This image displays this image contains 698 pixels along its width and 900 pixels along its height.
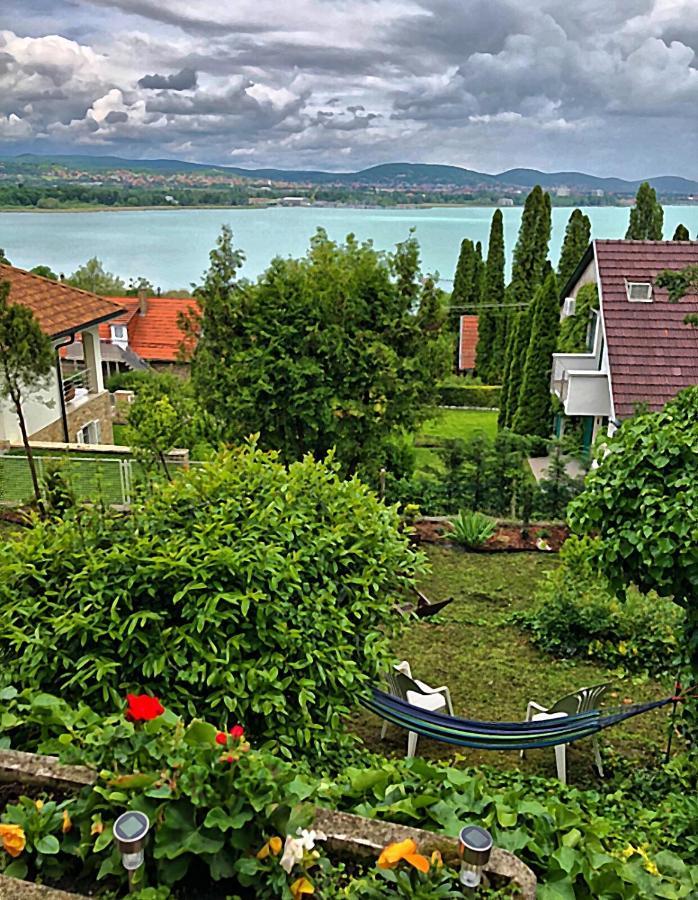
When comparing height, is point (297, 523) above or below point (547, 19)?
below

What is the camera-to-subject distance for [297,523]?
3.08 meters

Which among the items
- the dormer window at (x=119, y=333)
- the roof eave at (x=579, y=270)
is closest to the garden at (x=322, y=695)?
the roof eave at (x=579, y=270)

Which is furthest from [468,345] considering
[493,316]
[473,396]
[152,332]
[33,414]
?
[33,414]

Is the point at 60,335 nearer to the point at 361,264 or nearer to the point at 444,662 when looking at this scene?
the point at 361,264

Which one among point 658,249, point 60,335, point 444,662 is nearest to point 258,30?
point 60,335

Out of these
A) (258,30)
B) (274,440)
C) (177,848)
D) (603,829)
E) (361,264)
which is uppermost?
(258,30)

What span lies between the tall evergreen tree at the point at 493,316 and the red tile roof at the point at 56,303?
1334cm

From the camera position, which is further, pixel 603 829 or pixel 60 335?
pixel 60 335

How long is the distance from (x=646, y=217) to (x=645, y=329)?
43.9 feet

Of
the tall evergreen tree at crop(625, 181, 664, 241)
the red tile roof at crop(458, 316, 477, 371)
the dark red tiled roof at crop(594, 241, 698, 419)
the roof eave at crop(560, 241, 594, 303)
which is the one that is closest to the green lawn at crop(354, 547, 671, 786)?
the dark red tiled roof at crop(594, 241, 698, 419)

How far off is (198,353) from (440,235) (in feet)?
195

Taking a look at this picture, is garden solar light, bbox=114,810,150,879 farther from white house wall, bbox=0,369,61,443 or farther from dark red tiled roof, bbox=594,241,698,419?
white house wall, bbox=0,369,61,443

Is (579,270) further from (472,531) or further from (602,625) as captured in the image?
(602,625)

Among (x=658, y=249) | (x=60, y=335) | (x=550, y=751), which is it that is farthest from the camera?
(x=60, y=335)
